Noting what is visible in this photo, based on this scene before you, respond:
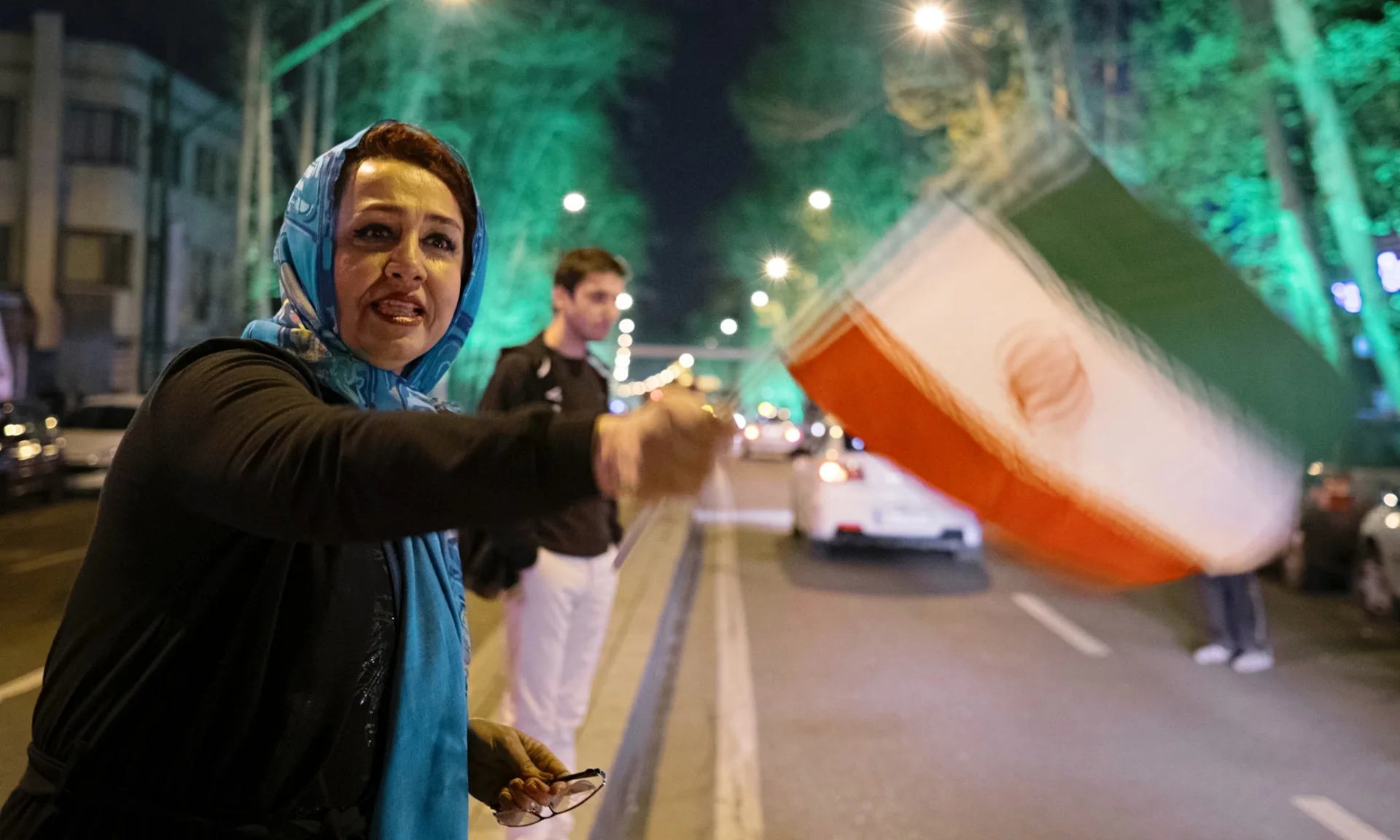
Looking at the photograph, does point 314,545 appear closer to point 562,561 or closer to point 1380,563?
point 562,561

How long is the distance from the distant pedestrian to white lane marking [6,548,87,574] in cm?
1034

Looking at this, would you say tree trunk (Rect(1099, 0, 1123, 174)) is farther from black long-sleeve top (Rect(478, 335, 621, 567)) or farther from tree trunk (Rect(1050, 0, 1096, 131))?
black long-sleeve top (Rect(478, 335, 621, 567))

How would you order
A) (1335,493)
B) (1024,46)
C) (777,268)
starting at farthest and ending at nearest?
(1024,46)
(1335,493)
(777,268)

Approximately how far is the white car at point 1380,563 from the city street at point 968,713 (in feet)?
1.03

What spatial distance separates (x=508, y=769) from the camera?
2.11 metres

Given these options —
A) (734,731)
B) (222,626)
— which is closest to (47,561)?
(734,731)

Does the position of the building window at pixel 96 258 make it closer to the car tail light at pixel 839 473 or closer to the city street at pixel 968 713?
the city street at pixel 968 713

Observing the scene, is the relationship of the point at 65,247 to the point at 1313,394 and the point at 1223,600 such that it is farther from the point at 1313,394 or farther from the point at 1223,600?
the point at 1313,394

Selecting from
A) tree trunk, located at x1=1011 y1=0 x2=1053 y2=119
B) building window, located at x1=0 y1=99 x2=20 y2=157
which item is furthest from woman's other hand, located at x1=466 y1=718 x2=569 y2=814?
building window, located at x1=0 y1=99 x2=20 y2=157

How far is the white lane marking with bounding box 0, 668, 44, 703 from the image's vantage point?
6578mm

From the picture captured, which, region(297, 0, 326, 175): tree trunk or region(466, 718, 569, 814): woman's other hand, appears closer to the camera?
region(466, 718, 569, 814): woman's other hand

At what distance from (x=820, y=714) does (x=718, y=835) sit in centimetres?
211

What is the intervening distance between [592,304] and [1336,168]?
11200mm

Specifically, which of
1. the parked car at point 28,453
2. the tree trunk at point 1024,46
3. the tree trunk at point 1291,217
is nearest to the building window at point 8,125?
the parked car at point 28,453
